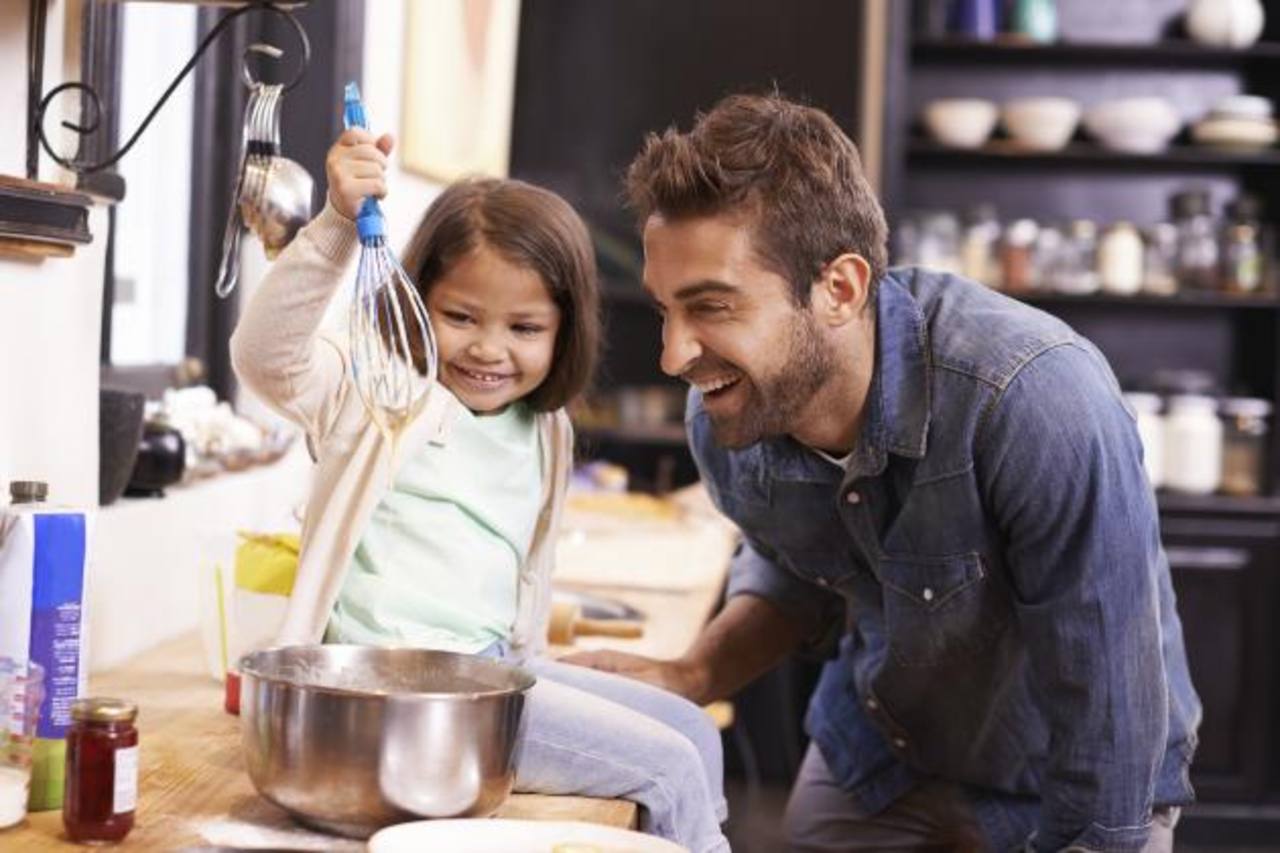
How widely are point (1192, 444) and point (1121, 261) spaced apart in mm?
522

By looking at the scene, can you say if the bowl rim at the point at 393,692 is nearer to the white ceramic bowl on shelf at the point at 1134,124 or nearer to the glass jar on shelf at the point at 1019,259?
the glass jar on shelf at the point at 1019,259

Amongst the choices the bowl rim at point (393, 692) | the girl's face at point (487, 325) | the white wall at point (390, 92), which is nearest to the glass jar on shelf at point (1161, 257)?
the white wall at point (390, 92)

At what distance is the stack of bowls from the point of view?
5.20 metres

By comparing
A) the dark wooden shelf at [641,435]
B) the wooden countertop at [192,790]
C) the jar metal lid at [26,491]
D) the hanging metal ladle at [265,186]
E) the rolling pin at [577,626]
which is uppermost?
the hanging metal ladle at [265,186]

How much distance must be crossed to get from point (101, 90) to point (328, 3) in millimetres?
1206

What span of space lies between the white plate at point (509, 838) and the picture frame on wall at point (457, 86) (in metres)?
2.17

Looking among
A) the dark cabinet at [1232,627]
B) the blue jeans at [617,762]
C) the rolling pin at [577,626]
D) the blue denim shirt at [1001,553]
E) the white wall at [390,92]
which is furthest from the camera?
the dark cabinet at [1232,627]

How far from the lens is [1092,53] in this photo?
17.4 feet

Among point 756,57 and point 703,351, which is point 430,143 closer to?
point 756,57

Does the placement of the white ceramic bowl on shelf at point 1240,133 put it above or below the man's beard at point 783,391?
above

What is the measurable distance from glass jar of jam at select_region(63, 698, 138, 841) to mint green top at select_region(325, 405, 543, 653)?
0.47 m

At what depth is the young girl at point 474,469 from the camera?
1818mm

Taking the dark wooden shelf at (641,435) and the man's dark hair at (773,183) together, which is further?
the dark wooden shelf at (641,435)

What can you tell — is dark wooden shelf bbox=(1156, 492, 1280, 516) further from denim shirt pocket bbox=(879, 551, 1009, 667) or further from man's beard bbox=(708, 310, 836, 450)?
man's beard bbox=(708, 310, 836, 450)
